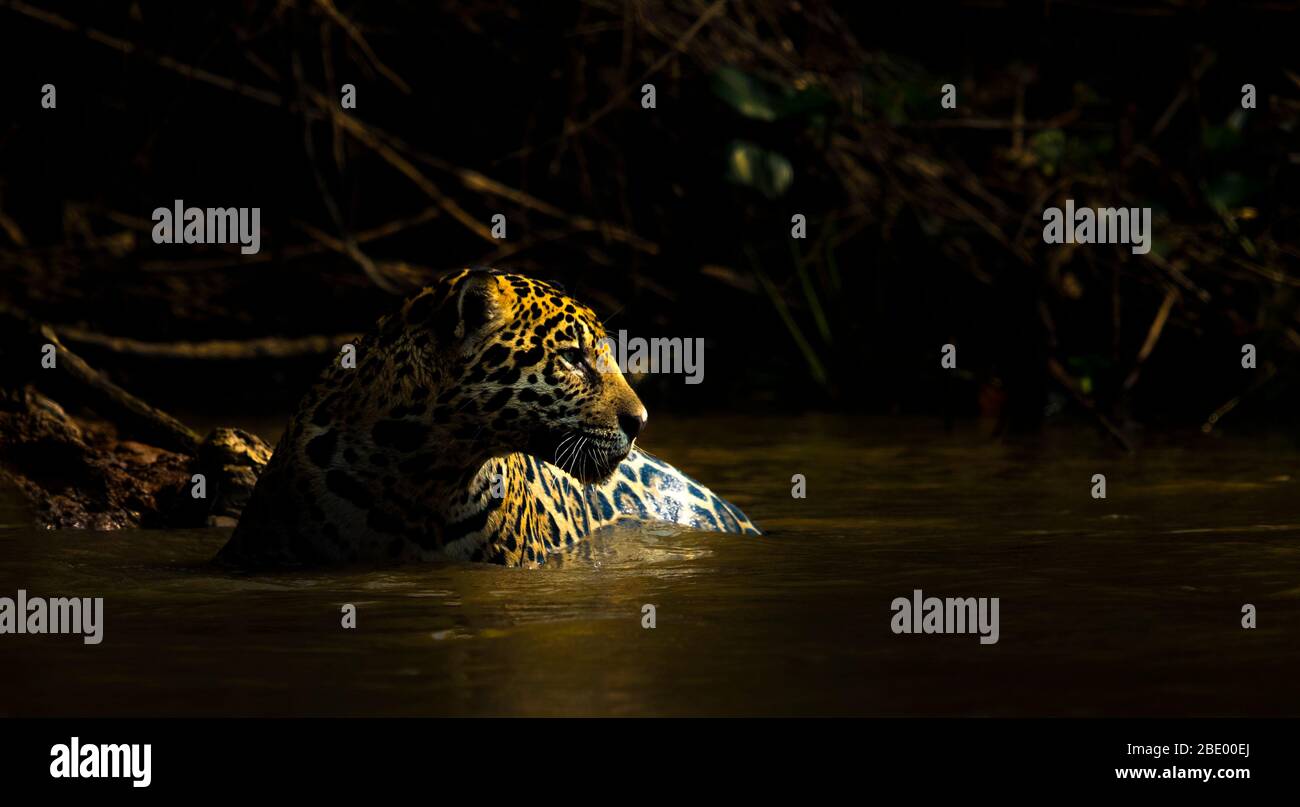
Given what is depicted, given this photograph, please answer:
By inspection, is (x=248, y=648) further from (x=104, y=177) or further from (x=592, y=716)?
(x=104, y=177)

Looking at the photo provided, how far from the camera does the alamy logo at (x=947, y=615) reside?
192 inches

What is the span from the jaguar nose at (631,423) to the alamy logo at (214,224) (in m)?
6.63

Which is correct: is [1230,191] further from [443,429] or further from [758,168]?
[443,429]

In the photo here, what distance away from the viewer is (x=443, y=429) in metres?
5.86

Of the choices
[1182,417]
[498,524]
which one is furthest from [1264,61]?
[498,524]

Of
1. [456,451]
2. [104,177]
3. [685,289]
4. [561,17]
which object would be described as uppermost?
[561,17]

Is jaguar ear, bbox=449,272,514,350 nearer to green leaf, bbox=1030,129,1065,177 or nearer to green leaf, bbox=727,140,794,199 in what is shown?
green leaf, bbox=727,140,794,199

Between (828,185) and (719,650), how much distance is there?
8274 mm

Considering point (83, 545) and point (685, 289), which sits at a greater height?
point (685, 289)

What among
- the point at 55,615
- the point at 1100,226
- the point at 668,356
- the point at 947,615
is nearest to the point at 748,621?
the point at 947,615

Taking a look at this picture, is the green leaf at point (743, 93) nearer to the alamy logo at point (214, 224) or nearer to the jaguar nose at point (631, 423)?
the alamy logo at point (214, 224)

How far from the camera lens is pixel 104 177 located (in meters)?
13.3
